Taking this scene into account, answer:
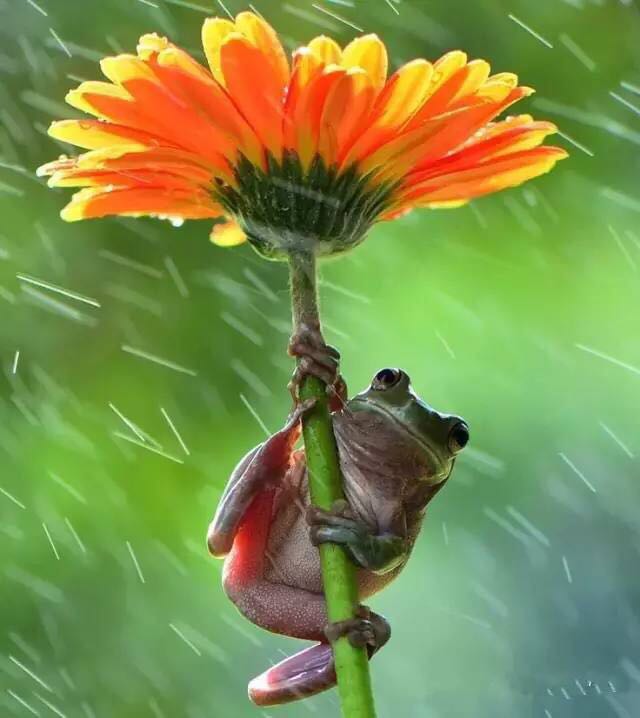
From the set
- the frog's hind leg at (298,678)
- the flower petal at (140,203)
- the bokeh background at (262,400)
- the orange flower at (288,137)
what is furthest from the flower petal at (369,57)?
the bokeh background at (262,400)

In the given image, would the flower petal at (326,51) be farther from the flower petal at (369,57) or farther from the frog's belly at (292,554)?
the frog's belly at (292,554)

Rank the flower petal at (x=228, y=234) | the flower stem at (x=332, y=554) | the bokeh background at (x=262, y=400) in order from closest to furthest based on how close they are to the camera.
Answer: the flower stem at (x=332, y=554) → the flower petal at (x=228, y=234) → the bokeh background at (x=262, y=400)

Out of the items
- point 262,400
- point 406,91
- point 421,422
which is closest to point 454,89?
point 406,91

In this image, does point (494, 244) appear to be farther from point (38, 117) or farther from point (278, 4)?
point (38, 117)

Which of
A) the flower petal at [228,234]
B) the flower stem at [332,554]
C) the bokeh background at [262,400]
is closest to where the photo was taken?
→ the flower stem at [332,554]

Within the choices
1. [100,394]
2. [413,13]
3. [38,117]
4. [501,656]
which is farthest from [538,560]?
[38,117]

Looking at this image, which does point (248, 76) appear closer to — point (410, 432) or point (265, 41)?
point (265, 41)
